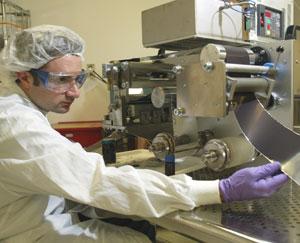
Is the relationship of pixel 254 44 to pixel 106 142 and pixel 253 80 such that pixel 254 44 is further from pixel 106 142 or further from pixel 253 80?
pixel 106 142

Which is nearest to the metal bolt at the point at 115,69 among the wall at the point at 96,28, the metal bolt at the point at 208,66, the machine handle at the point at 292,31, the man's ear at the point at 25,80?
the man's ear at the point at 25,80

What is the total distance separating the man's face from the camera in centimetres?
112

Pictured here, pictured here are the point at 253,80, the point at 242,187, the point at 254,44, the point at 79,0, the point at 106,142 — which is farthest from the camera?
the point at 79,0

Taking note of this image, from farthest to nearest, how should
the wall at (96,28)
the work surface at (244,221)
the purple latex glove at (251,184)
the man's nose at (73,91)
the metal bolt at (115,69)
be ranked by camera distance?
the wall at (96,28) → the metal bolt at (115,69) → the man's nose at (73,91) → the purple latex glove at (251,184) → the work surface at (244,221)

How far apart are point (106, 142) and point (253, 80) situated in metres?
0.71

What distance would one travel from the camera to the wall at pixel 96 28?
2.86 m

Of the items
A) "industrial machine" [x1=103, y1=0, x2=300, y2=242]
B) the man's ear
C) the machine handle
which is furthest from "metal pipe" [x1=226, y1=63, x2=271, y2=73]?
the man's ear

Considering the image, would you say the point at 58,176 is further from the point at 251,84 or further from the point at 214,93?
the point at 251,84

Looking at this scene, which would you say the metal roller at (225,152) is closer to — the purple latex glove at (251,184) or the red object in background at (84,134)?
the purple latex glove at (251,184)

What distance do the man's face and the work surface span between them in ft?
1.86

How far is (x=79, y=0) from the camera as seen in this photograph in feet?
9.50

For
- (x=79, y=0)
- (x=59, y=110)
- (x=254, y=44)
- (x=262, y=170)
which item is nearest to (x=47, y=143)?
(x=59, y=110)

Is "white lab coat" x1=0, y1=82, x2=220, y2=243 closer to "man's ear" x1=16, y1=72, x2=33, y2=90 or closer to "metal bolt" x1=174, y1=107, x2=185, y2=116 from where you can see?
"man's ear" x1=16, y1=72, x2=33, y2=90

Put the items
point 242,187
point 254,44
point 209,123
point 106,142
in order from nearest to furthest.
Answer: point 242,187 < point 209,123 < point 254,44 < point 106,142
